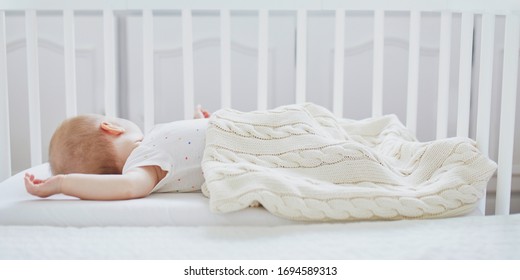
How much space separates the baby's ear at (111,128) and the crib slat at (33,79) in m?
0.48

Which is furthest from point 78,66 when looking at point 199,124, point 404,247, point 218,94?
point 404,247

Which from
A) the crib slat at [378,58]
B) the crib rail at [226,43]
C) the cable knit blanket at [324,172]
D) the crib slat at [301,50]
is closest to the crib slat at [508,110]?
the cable knit blanket at [324,172]

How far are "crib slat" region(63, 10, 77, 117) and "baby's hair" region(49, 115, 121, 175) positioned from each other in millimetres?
433

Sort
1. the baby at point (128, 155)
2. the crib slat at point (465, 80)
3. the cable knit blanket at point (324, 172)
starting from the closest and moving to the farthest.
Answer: the cable knit blanket at point (324, 172) → the baby at point (128, 155) → the crib slat at point (465, 80)

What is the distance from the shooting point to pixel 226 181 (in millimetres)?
1103

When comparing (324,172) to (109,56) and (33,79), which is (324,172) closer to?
(109,56)

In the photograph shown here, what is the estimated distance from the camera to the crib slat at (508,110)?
4.18ft

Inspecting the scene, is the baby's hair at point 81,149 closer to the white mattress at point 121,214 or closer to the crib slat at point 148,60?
the white mattress at point 121,214

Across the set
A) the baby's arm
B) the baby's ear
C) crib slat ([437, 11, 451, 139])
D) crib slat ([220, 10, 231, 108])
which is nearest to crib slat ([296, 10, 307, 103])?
crib slat ([220, 10, 231, 108])

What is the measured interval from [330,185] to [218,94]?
1.18m

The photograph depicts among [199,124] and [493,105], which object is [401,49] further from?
[199,124]

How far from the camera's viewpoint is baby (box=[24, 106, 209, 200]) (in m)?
1.21

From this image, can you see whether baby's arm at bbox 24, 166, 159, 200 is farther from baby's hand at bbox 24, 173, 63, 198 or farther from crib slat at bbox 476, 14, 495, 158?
crib slat at bbox 476, 14, 495, 158

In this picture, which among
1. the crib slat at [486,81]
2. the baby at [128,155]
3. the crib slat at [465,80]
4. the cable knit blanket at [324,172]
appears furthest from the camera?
the crib slat at [465,80]
